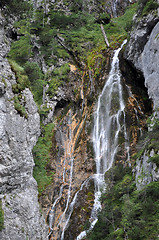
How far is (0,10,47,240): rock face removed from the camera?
10.2 meters

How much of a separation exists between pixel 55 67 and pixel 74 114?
6.73 m

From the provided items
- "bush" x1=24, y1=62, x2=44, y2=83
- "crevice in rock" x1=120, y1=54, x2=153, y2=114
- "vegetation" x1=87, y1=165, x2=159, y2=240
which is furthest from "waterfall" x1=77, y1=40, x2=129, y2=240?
"bush" x1=24, y1=62, x2=44, y2=83

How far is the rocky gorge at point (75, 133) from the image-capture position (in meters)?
10.0

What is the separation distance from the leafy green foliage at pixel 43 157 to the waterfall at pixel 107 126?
3716 millimetres

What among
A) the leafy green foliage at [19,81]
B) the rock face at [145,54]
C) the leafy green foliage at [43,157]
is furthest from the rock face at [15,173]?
the rock face at [145,54]

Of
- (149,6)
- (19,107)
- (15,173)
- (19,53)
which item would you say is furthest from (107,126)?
(19,53)

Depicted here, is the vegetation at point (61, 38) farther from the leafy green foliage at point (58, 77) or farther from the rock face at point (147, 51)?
the rock face at point (147, 51)

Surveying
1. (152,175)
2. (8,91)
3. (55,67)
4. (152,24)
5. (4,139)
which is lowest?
(152,175)

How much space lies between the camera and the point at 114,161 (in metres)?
14.3

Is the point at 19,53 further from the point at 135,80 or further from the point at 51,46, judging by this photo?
the point at 135,80

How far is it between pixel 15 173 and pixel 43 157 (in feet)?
18.3

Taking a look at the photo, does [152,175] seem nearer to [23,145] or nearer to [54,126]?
[23,145]

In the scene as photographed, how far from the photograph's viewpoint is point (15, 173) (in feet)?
36.1

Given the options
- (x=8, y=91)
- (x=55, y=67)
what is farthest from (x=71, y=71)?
(x=8, y=91)
